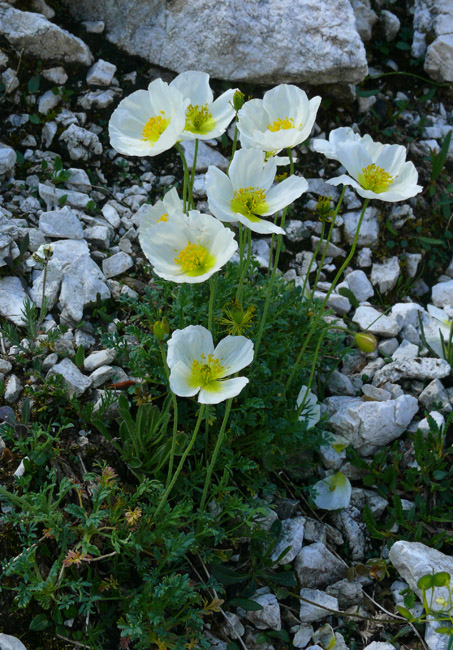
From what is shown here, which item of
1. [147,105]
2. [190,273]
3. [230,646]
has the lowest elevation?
[230,646]

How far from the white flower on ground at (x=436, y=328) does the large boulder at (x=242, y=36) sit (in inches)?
62.1

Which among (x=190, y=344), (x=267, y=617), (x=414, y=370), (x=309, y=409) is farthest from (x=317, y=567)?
(x=190, y=344)

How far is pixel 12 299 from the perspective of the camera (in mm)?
3002

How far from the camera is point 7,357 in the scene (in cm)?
282

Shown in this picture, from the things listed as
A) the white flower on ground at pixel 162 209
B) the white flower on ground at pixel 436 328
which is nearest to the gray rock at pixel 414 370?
the white flower on ground at pixel 436 328

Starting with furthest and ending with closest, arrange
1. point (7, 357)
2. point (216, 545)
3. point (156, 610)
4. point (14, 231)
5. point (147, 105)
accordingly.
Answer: point (14, 231)
point (7, 357)
point (216, 545)
point (147, 105)
point (156, 610)

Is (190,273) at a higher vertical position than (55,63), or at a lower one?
higher

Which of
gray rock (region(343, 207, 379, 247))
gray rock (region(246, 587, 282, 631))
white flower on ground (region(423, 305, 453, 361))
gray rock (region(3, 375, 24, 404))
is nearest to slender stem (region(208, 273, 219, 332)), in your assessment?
gray rock (region(3, 375, 24, 404))

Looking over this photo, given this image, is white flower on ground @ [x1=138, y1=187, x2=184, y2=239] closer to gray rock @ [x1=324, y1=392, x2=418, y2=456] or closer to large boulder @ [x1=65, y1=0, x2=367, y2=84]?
gray rock @ [x1=324, y1=392, x2=418, y2=456]

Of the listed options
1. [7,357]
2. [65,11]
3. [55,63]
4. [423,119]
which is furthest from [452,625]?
[65,11]

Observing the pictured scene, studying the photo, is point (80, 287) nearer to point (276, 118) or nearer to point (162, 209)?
point (162, 209)

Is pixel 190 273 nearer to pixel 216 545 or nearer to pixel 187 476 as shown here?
pixel 187 476

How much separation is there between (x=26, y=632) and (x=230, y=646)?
0.71m

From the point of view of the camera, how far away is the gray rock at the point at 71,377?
2752mm
